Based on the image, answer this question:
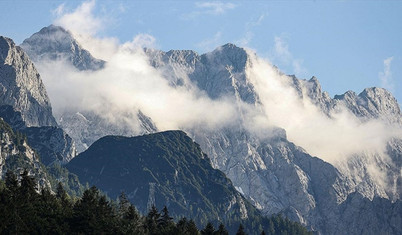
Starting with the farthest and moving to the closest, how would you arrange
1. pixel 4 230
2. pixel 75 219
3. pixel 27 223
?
pixel 75 219
pixel 27 223
pixel 4 230

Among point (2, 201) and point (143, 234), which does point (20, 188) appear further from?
point (143, 234)

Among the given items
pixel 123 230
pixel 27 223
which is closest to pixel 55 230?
pixel 27 223

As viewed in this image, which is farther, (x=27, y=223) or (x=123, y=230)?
(x=123, y=230)

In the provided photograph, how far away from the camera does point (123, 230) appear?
196250 millimetres

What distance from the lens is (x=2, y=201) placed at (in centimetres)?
18662

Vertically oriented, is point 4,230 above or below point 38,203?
below

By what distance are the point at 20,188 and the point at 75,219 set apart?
59.6 feet

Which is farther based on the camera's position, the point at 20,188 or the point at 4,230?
the point at 20,188

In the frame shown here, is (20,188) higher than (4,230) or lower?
higher

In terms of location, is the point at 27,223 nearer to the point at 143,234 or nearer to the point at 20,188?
the point at 20,188

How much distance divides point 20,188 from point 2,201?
1197cm

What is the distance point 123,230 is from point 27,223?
2790 centimetres

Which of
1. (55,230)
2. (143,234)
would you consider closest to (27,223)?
(55,230)

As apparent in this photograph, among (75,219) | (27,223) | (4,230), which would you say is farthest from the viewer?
(75,219)
